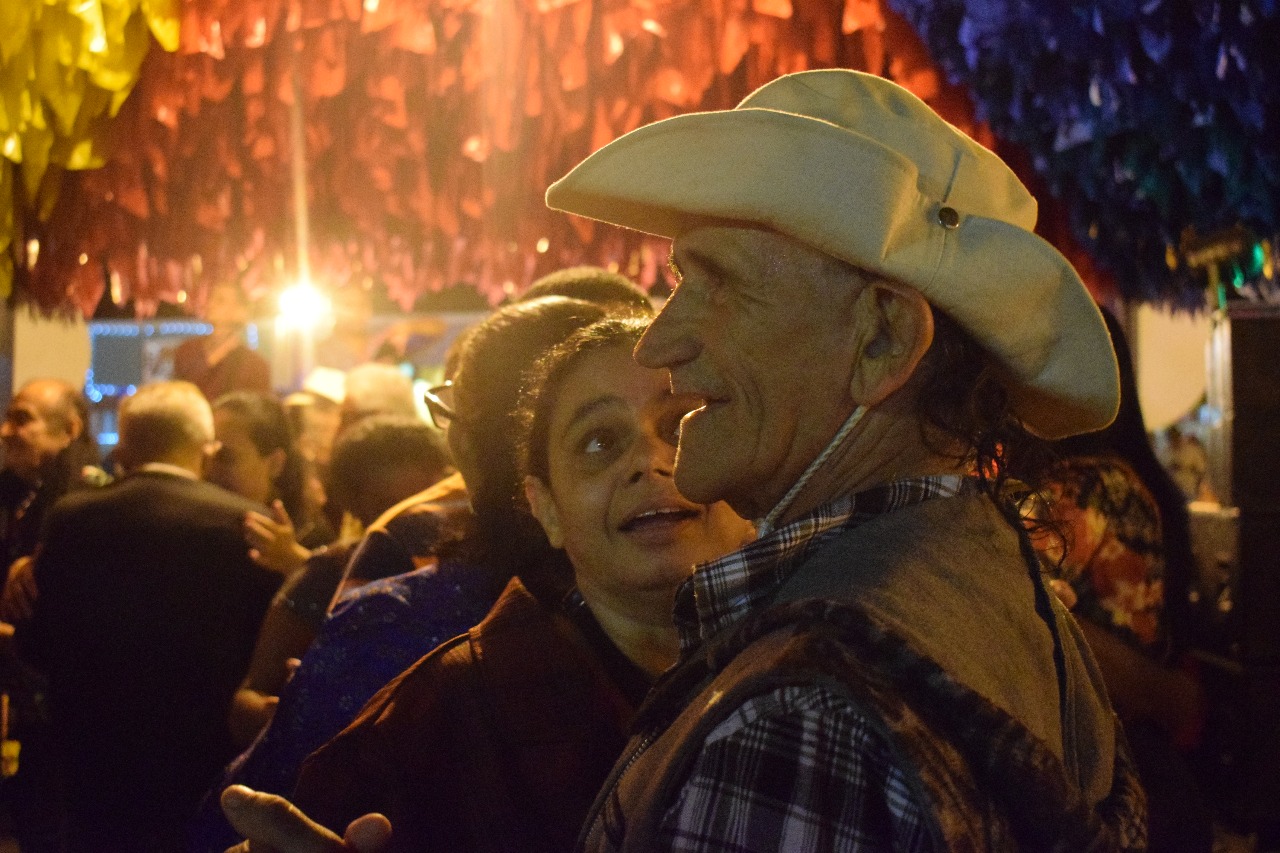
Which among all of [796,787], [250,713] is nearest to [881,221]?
[796,787]

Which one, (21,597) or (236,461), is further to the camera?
(236,461)

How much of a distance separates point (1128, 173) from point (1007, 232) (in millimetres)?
2895

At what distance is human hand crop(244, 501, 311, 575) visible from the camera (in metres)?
3.75

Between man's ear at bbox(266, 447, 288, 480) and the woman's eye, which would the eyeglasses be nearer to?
the woman's eye

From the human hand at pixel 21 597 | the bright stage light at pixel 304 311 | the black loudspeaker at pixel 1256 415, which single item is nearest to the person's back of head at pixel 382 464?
the human hand at pixel 21 597

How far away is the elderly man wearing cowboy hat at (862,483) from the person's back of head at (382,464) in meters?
2.27

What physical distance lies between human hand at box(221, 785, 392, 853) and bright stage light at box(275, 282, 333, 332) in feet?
22.0

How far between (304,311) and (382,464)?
515cm

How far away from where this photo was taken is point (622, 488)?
1761 millimetres

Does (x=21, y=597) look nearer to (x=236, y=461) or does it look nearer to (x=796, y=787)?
(x=236, y=461)

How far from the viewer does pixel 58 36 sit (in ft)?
10.5

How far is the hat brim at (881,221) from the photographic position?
3.42 feet

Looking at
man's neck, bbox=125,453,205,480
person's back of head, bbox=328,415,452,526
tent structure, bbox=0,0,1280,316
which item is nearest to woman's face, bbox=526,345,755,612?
tent structure, bbox=0,0,1280,316

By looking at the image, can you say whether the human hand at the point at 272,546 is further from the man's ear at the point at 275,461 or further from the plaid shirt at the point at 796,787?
the plaid shirt at the point at 796,787
